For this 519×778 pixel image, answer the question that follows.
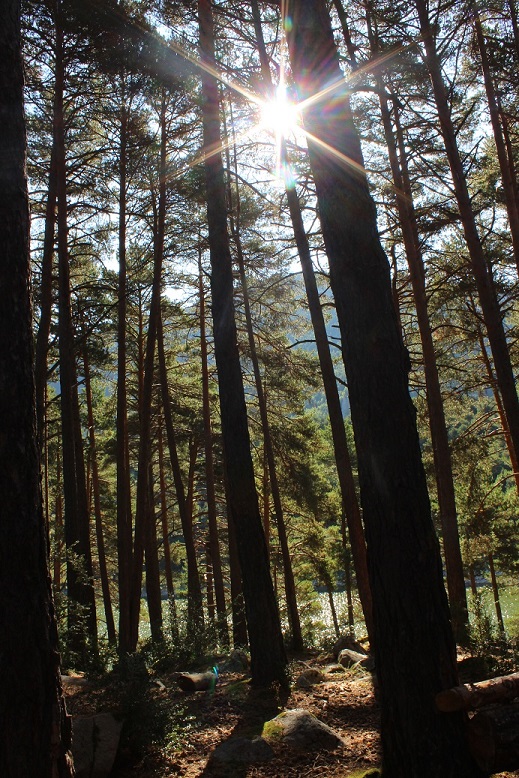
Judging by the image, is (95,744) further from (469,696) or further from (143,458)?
(143,458)

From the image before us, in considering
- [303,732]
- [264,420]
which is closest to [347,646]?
[264,420]

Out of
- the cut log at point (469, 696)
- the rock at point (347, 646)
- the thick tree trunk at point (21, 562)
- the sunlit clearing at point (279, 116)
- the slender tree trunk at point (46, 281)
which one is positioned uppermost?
the sunlit clearing at point (279, 116)

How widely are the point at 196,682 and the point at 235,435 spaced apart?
3.01 m

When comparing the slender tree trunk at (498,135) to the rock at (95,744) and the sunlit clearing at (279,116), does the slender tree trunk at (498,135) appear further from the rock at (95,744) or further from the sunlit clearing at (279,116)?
the rock at (95,744)

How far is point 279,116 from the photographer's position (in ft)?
32.2

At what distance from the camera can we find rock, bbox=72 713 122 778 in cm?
432

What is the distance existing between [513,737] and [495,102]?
11301 mm

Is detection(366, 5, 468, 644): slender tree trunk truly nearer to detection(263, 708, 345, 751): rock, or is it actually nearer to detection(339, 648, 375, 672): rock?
detection(339, 648, 375, 672): rock

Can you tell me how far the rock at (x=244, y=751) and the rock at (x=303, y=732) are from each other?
7.9 inches

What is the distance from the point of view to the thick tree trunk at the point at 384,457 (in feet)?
12.4

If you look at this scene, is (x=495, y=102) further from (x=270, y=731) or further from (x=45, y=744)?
(x=45, y=744)

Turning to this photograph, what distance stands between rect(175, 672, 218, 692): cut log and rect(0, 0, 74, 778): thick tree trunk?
4280mm

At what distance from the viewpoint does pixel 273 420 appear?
15.9 m

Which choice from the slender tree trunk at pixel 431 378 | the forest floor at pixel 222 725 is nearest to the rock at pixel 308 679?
the forest floor at pixel 222 725
